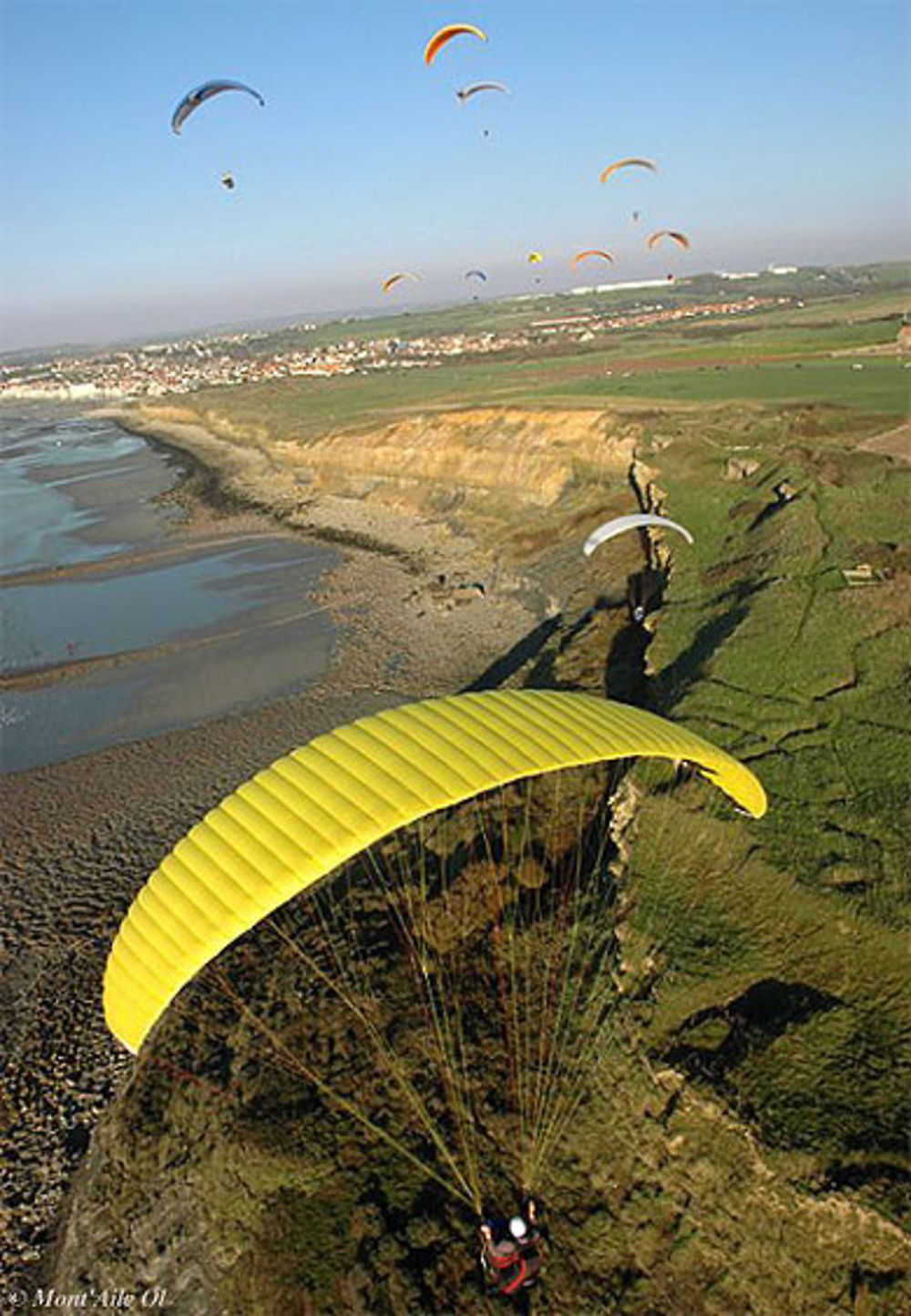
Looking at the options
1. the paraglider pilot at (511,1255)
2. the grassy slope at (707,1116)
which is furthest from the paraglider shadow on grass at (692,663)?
the paraglider pilot at (511,1255)

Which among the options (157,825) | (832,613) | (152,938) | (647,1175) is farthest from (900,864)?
(157,825)

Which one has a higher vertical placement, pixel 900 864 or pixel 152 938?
pixel 152 938

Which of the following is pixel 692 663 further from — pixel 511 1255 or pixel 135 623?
pixel 135 623

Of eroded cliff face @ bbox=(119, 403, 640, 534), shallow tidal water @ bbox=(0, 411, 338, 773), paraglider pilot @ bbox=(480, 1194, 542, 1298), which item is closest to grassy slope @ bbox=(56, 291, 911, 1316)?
paraglider pilot @ bbox=(480, 1194, 542, 1298)

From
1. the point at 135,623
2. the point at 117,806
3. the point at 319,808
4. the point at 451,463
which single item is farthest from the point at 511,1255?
the point at 451,463

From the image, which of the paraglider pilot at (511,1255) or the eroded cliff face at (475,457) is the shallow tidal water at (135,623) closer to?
the eroded cliff face at (475,457)

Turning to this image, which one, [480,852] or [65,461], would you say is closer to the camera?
[480,852]

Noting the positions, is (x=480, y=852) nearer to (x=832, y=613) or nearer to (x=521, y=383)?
(x=832, y=613)
